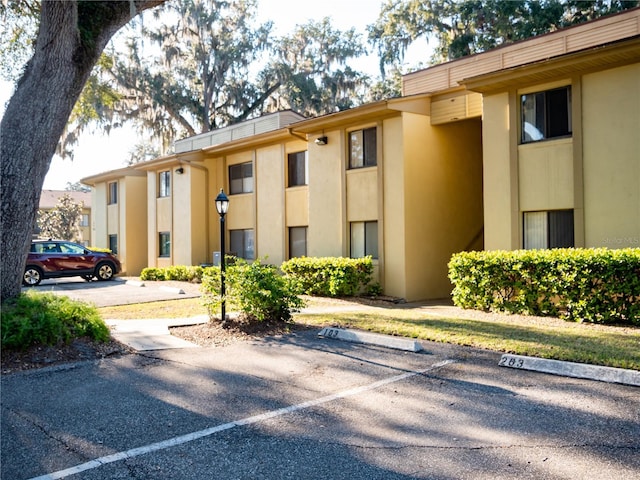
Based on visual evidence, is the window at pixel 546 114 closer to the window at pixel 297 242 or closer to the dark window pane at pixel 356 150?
the dark window pane at pixel 356 150

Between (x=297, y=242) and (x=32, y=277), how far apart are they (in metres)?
9.92

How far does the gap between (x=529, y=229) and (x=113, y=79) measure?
2626cm

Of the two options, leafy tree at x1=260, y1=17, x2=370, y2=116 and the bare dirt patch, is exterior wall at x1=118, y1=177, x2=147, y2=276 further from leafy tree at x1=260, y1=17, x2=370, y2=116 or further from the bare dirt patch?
the bare dirt patch

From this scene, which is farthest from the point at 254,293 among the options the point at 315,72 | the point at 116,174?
the point at 315,72

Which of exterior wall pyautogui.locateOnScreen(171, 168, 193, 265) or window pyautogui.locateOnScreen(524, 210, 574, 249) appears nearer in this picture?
window pyautogui.locateOnScreen(524, 210, 574, 249)

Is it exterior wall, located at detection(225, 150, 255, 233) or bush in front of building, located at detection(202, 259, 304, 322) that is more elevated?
exterior wall, located at detection(225, 150, 255, 233)

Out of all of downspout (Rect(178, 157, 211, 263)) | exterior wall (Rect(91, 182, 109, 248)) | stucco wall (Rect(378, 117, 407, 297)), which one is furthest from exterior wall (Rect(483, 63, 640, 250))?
exterior wall (Rect(91, 182, 109, 248))

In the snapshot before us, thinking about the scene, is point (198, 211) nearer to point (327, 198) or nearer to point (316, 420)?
point (327, 198)

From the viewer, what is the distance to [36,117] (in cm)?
836

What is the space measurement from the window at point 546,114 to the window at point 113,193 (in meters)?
21.9

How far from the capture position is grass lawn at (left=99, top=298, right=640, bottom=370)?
6906 mm

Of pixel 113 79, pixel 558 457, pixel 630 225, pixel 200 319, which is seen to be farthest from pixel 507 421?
pixel 113 79

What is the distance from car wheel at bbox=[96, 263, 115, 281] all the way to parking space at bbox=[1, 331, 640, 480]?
620 inches

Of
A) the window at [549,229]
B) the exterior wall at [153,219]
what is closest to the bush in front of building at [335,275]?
the window at [549,229]
